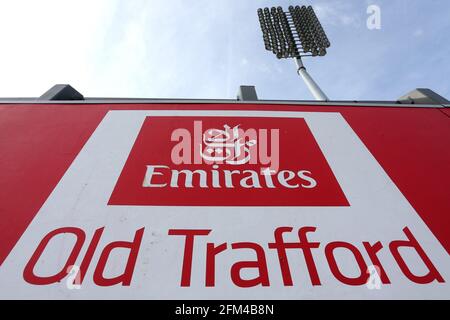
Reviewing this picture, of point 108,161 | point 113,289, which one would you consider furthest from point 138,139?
point 113,289

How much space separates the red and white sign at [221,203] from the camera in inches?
49.5

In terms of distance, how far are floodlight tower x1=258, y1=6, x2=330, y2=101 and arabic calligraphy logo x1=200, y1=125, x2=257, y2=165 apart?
5.06m

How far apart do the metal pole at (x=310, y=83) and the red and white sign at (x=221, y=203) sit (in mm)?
2318

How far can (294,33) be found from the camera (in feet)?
24.3

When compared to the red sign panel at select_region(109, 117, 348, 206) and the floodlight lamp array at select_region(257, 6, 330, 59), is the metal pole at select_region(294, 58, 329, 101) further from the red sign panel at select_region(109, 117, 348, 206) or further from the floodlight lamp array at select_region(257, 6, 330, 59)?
the red sign panel at select_region(109, 117, 348, 206)

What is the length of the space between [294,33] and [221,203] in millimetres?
6985

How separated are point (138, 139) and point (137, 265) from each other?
1127 millimetres

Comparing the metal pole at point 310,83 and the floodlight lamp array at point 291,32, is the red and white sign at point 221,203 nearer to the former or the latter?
the metal pole at point 310,83

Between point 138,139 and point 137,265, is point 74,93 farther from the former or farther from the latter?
point 137,265

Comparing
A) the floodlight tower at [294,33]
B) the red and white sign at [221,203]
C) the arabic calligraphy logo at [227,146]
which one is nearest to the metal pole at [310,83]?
the floodlight tower at [294,33]

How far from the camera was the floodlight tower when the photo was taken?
7.09 meters

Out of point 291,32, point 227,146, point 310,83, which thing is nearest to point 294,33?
point 291,32

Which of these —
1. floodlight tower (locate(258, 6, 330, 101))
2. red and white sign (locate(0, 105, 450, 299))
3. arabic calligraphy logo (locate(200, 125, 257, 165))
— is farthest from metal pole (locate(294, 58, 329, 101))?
arabic calligraphy logo (locate(200, 125, 257, 165))

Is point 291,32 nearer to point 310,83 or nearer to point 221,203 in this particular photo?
point 310,83
